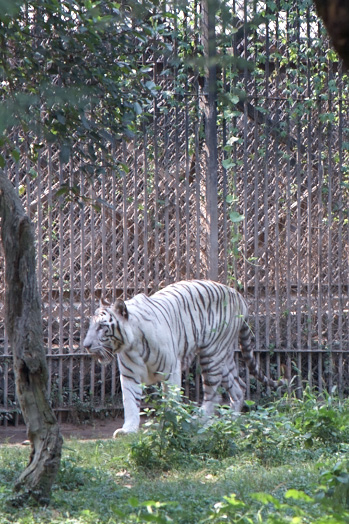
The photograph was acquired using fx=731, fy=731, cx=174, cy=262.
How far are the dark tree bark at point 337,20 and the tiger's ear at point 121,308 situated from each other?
509 centimetres

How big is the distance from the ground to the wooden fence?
0.19 m

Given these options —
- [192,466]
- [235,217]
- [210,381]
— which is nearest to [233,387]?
[210,381]

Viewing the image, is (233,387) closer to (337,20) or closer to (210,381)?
(210,381)

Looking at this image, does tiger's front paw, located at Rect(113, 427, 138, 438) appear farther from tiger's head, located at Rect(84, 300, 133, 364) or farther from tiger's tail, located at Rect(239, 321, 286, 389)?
tiger's tail, located at Rect(239, 321, 286, 389)

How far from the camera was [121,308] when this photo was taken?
21.9 ft

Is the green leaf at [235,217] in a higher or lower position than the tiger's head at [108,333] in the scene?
higher

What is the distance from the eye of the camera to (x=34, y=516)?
3580mm

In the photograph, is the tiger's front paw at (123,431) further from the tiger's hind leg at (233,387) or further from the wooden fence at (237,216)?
the tiger's hind leg at (233,387)

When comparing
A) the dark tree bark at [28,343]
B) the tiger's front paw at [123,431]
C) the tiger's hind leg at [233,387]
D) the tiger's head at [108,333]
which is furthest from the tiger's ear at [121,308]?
the dark tree bark at [28,343]

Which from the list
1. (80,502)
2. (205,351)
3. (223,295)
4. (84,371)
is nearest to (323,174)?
(223,295)

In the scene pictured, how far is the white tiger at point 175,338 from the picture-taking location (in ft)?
22.0

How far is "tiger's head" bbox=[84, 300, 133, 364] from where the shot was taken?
22.0 feet

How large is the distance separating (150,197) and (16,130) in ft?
5.01

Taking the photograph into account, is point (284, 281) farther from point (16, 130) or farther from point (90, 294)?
point (16, 130)
